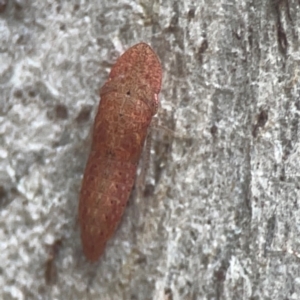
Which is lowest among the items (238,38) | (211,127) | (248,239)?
(248,239)

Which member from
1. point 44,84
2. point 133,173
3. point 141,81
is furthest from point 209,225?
point 44,84

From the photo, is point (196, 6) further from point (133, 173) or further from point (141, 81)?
point (133, 173)

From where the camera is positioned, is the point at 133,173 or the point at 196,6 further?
the point at 196,6
